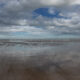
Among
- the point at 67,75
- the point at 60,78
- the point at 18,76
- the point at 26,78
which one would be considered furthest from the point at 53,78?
the point at 18,76

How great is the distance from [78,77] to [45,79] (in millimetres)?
1152

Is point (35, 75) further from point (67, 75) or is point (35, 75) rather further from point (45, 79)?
point (67, 75)

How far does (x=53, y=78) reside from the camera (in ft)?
14.6

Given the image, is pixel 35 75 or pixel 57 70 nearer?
pixel 35 75

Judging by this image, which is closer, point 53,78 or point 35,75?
point 53,78

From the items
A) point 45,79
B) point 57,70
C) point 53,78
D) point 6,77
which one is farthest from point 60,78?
point 6,77

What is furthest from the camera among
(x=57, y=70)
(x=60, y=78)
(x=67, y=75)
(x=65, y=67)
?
(x=65, y=67)

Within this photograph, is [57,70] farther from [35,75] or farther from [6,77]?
[6,77]

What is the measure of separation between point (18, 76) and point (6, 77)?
0.41 meters

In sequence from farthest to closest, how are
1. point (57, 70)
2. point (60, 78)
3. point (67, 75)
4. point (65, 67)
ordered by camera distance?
point (65, 67) < point (57, 70) < point (67, 75) < point (60, 78)

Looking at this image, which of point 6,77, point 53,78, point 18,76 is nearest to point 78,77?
point 53,78

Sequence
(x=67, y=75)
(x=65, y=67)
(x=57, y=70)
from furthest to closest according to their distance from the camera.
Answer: (x=65, y=67) → (x=57, y=70) → (x=67, y=75)

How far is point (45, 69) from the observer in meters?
5.52

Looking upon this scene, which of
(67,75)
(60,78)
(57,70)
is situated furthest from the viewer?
(57,70)
